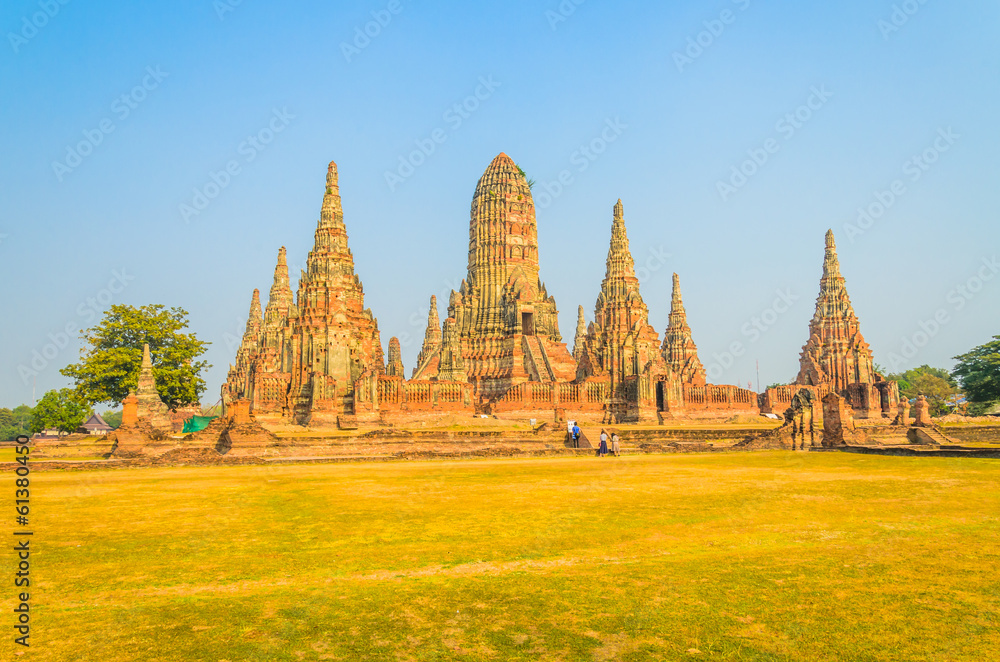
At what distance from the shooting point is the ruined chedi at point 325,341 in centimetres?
4597

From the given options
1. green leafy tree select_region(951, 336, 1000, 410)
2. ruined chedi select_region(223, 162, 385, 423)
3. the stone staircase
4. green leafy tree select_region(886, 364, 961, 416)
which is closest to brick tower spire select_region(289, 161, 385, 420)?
ruined chedi select_region(223, 162, 385, 423)

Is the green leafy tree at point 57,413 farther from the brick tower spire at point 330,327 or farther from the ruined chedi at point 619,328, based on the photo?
the ruined chedi at point 619,328

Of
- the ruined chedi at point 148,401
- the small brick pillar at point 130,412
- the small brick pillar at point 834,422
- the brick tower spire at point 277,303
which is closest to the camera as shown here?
the small brick pillar at point 130,412

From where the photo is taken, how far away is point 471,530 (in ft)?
33.0

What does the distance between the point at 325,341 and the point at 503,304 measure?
1773 centimetres

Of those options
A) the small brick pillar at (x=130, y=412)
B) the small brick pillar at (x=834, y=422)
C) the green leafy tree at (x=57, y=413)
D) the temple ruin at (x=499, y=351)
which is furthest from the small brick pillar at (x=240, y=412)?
the green leafy tree at (x=57, y=413)

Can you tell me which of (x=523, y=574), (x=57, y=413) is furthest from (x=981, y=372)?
(x=57, y=413)

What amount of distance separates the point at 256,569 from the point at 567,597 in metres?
3.53

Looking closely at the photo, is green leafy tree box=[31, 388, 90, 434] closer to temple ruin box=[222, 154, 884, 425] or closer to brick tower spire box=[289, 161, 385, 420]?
temple ruin box=[222, 154, 884, 425]

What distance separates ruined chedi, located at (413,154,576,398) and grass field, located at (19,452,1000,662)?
134 ft

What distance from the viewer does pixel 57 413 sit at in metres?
48.4

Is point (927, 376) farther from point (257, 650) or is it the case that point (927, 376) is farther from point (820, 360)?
A: point (257, 650)

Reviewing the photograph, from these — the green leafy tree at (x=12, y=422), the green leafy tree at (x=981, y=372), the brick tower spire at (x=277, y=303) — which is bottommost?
the green leafy tree at (x=12, y=422)

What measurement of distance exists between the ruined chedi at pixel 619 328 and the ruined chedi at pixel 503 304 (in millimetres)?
3051
